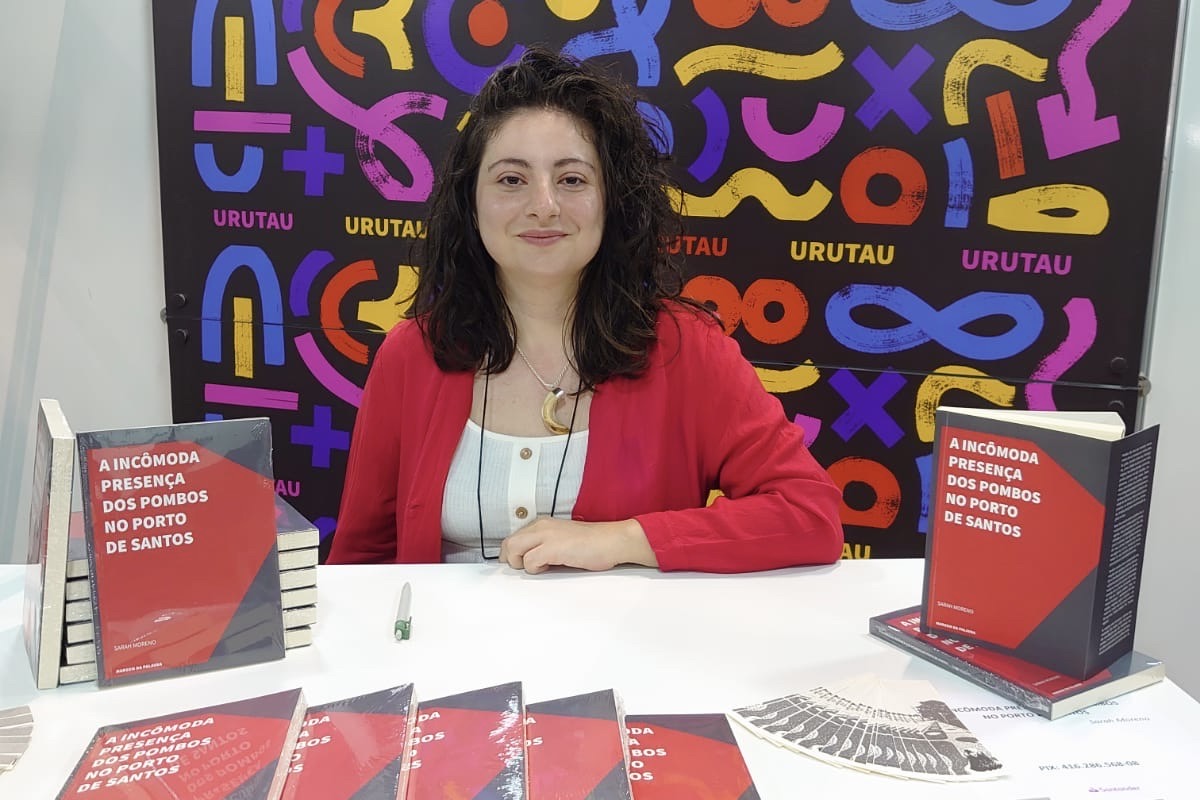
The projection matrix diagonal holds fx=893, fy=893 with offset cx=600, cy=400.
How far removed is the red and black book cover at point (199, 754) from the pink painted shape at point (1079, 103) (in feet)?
6.65

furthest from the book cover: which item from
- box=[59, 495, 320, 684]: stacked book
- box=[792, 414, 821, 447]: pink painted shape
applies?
box=[792, 414, 821, 447]: pink painted shape

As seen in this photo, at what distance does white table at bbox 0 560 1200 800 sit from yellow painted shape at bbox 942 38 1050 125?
4.27ft

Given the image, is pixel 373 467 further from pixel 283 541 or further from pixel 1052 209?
pixel 1052 209

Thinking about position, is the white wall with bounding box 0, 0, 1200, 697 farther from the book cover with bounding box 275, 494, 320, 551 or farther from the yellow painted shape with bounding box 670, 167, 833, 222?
the book cover with bounding box 275, 494, 320, 551

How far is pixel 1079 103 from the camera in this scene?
206cm

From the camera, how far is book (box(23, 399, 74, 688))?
0.93 m

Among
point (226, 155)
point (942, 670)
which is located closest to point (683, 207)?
point (226, 155)

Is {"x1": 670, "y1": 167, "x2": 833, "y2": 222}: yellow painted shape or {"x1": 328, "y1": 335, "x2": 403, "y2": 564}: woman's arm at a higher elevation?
{"x1": 670, "y1": 167, "x2": 833, "y2": 222}: yellow painted shape

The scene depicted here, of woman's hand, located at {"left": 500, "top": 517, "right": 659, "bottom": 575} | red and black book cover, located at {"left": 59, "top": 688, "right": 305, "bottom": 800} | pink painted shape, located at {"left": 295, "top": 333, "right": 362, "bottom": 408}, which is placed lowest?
red and black book cover, located at {"left": 59, "top": 688, "right": 305, "bottom": 800}

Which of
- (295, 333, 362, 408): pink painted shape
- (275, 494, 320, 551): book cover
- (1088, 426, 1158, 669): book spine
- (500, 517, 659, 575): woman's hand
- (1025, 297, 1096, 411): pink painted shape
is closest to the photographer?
(1088, 426, 1158, 669): book spine

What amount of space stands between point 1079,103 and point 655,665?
1.78 meters

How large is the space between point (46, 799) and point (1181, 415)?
237cm

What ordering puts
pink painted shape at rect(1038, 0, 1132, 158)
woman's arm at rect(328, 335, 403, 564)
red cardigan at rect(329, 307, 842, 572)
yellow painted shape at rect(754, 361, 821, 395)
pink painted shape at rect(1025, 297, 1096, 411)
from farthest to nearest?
yellow painted shape at rect(754, 361, 821, 395) → pink painted shape at rect(1025, 297, 1096, 411) → pink painted shape at rect(1038, 0, 1132, 158) → woman's arm at rect(328, 335, 403, 564) → red cardigan at rect(329, 307, 842, 572)

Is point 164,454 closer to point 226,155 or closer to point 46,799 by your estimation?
point 46,799
